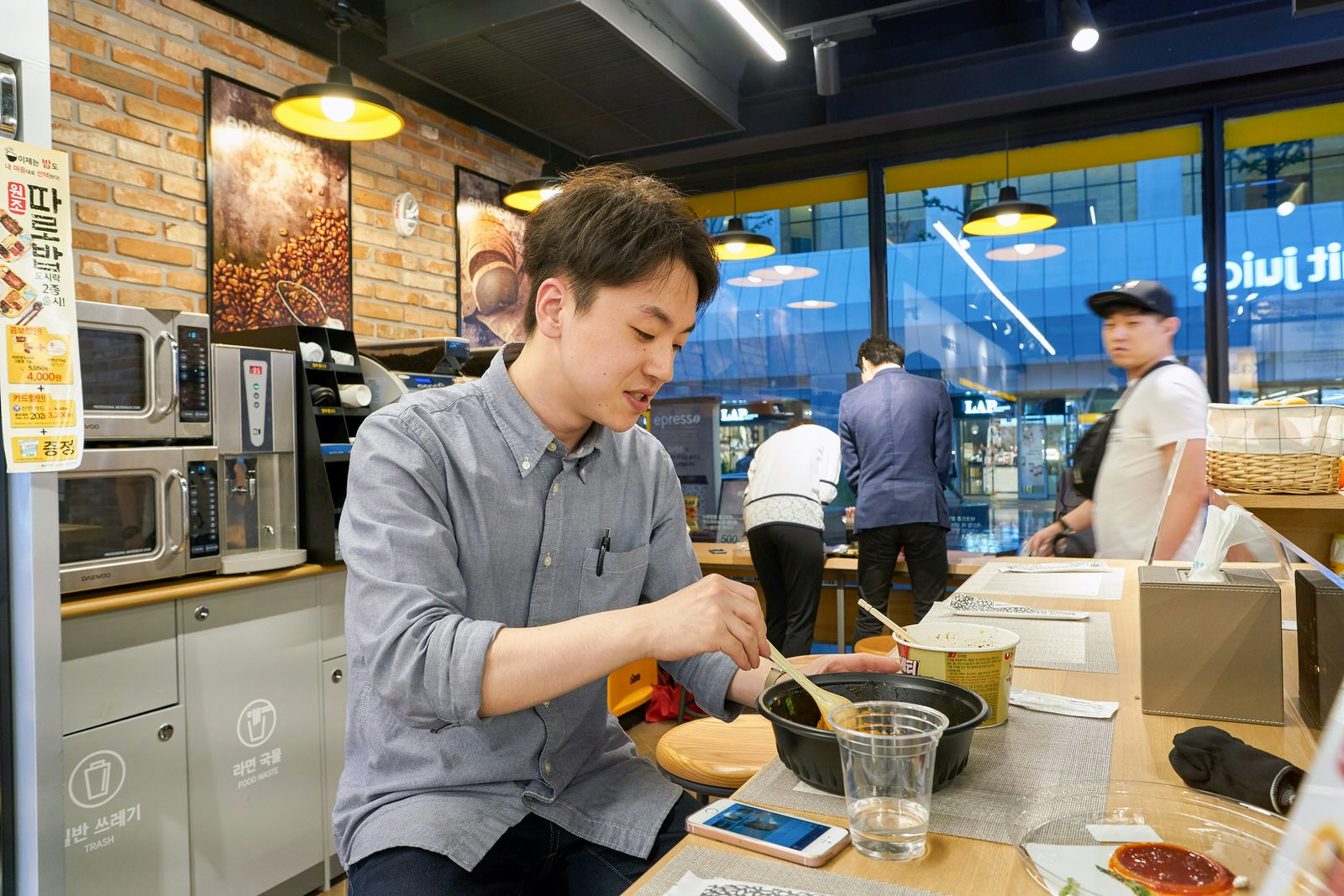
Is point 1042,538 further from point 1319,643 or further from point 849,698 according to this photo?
Result: point 849,698

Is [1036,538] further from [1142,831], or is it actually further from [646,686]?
[1142,831]

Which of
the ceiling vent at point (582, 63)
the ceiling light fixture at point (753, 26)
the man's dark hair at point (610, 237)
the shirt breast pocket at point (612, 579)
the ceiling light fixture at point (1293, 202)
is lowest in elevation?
the shirt breast pocket at point (612, 579)

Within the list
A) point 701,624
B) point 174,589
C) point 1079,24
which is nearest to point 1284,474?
point 701,624

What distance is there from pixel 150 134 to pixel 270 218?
21.6 inches

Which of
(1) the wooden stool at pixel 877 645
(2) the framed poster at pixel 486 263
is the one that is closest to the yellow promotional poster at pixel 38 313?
(1) the wooden stool at pixel 877 645

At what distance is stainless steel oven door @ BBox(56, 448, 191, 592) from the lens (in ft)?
7.58

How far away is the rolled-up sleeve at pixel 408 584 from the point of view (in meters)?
1.04

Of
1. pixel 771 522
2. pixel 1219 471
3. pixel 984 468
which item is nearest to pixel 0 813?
→ pixel 1219 471

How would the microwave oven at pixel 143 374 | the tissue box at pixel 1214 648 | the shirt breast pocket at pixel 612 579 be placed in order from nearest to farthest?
the tissue box at pixel 1214 648, the shirt breast pocket at pixel 612 579, the microwave oven at pixel 143 374

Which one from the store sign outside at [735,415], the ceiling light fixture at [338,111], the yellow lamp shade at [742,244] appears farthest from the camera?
the store sign outside at [735,415]

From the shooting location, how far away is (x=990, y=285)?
5434 mm

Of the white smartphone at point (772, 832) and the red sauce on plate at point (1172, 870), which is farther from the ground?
the red sauce on plate at point (1172, 870)

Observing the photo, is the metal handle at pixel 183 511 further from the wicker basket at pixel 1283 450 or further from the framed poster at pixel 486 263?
the wicker basket at pixel 1283 450

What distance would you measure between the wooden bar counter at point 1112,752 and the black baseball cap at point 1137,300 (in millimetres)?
1112
